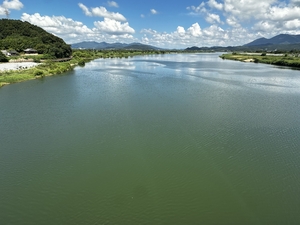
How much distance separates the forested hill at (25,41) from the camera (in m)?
53.4

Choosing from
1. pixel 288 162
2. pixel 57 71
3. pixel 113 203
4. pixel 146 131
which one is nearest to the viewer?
pixel 113 203

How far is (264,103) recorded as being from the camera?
17125 mm

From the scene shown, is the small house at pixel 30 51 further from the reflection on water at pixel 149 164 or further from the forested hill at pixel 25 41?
the reflection on water at pixel 149 164

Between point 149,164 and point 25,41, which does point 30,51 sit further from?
point 149,164

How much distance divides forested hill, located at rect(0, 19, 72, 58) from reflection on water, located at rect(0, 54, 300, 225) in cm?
4187

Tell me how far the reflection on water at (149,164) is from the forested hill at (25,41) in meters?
41.9

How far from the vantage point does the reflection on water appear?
6.22m

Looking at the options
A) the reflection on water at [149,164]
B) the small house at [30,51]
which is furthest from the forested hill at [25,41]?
the reflection on water at [149,164]

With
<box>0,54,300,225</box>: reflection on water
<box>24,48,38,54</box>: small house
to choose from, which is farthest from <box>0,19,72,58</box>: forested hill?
<box>0,54,300,225</box>: reflection on water

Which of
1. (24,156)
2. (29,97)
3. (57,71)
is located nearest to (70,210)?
(24,156)

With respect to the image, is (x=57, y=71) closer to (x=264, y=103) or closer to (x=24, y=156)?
(x=24, y=156)

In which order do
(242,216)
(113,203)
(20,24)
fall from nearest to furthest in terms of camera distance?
(242,216) < (113,203) < (20,24)

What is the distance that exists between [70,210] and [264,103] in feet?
53.8

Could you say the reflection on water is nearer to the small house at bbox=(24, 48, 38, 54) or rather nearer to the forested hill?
the forested hill
